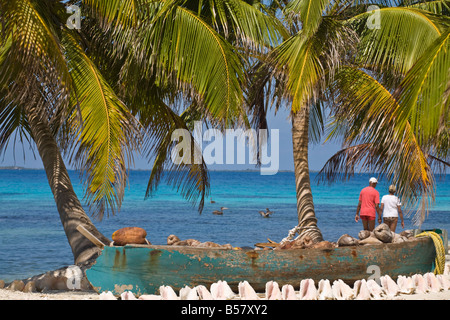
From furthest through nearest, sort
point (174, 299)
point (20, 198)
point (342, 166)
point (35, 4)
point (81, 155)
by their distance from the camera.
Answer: point (20, 198)
point (342, 166)
point (81, 155)
point (35, 4)
point (174, 299)

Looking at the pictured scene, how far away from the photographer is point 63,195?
1006 centimetres

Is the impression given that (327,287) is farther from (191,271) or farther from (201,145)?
(201,145)

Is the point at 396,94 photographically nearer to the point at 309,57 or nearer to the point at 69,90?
the point at 309,57

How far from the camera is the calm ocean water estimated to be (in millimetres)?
18922

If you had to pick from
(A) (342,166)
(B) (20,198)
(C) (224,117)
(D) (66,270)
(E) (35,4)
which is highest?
(E) (35,4)

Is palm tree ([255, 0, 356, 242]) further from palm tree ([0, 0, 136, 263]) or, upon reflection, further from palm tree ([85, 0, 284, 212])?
palm tree ([0, 0, 136, 263])

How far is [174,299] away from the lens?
273 inches

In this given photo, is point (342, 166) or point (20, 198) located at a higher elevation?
point (342, 166)

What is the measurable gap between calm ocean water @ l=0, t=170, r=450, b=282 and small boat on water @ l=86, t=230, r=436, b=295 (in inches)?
254

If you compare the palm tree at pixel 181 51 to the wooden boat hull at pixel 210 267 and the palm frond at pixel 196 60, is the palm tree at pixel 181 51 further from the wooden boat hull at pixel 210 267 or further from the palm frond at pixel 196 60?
the wooden boat hull at pixel 210 267

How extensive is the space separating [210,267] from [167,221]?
2719 centimetres

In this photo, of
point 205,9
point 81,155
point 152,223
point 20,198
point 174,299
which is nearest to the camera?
point 174,299

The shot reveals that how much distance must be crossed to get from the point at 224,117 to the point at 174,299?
3.18 metres

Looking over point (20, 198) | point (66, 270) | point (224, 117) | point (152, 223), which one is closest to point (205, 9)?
point (224, 117)
